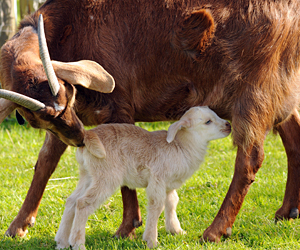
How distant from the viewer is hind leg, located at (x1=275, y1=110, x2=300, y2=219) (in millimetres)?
4418

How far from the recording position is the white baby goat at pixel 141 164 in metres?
3.70

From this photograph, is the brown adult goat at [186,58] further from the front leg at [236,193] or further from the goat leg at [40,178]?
the goat leg at [40,178]

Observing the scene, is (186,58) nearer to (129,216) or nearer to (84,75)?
(84,75)

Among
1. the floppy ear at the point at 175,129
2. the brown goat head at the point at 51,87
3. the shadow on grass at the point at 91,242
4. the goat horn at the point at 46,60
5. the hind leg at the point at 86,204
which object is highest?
the goat horn at the point at 46,60

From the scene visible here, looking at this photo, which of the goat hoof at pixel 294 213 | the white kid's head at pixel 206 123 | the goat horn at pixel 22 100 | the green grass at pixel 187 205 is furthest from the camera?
the goat hoof at pixel 294 213

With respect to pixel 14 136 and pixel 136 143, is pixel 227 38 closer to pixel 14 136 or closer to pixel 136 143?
pixel 136 143

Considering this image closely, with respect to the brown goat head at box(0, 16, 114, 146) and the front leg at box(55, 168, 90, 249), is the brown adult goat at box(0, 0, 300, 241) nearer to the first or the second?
the brown goat head at box(0, 16, 114, 146)

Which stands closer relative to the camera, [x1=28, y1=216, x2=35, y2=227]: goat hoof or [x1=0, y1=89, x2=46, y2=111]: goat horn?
[x1=0, y1=89, x2=46, y2=111]: goat horn

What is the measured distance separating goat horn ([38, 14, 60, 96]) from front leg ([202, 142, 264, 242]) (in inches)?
65.2

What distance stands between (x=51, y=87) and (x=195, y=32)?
137 cm

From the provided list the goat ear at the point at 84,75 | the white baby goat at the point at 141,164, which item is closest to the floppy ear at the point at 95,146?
the white baby goat at the point at 141,164

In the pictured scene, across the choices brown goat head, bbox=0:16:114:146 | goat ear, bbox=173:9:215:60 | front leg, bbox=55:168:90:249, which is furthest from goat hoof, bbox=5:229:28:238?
goat ear, bbox=173:9:215:60

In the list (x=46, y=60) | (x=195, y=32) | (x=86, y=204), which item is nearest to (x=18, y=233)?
(x=86, y=204)

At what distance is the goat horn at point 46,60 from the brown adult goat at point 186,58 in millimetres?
544
